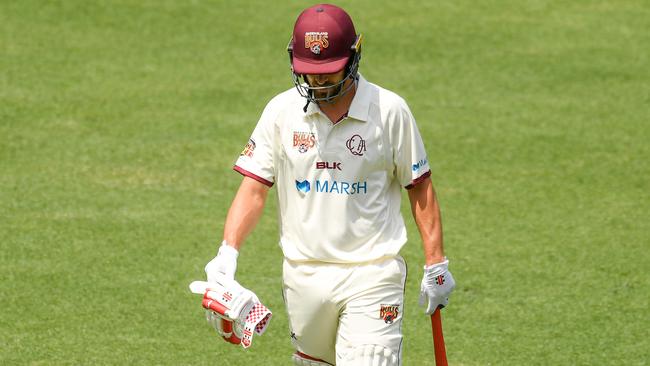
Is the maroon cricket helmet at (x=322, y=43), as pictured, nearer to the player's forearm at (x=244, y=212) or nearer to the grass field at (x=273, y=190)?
the player's forearm at (x=244, y=212)

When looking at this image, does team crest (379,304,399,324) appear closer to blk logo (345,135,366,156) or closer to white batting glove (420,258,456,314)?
white batting glove (420,258,456,314)

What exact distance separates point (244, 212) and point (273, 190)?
4837 millimetres

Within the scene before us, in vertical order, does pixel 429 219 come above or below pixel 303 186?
below

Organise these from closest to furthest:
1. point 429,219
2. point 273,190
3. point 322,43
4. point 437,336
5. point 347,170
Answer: point 322,43 → point 347,170 → point 429,219 → point 437,336 → point 273,190

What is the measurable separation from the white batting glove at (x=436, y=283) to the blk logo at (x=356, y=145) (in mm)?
674

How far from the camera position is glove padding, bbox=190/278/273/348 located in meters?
5.55

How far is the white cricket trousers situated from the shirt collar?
27.8 inches

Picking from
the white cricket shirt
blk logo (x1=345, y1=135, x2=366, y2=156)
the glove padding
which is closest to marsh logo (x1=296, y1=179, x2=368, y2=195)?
the white cricket shirt

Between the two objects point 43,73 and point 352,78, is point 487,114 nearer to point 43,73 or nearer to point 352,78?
point 43,73

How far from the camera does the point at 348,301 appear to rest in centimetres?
584

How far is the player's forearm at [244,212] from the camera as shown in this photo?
5953 mm

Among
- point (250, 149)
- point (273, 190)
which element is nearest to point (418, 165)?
point (250, 149)

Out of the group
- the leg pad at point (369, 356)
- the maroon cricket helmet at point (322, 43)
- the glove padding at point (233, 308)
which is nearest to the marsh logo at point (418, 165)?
the maroon cricket helmet at point (322, 43)

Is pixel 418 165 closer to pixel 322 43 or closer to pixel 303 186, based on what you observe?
pixel 303 186
